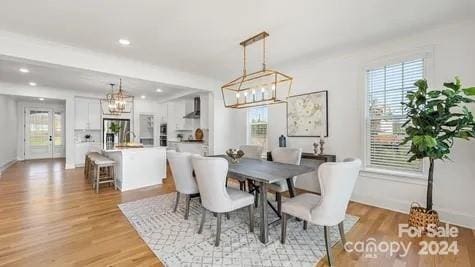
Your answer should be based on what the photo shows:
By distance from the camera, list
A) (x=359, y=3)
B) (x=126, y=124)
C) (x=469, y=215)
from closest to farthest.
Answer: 1. (x=359, y=3)
2. (x=469, y=215)
3. (x=126, y=124)

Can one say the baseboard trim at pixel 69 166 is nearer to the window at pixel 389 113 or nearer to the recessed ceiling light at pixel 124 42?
the recessed ceiling light at pixel 124 42

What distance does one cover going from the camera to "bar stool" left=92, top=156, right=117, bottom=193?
450cm

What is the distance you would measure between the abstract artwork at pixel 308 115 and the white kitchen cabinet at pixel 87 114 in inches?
265

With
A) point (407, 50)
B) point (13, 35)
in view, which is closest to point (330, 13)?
point (407, 50)

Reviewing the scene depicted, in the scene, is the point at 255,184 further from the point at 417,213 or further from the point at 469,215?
the point at 469,215

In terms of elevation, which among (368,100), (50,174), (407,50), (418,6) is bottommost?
(50,174)

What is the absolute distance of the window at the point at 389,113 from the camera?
3.25 meters

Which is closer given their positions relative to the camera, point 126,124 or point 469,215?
point 469,215

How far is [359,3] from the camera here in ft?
7.72

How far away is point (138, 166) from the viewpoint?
4.71 meters

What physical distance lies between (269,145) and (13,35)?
4528 millimetres

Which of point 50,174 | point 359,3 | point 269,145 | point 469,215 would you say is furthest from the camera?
point 50,174

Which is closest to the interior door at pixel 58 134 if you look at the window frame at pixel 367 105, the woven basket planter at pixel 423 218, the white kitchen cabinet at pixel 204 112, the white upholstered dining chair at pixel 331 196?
the white kitchen cabinet at pixel 204 112

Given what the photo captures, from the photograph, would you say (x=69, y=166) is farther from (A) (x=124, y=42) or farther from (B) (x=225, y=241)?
(B) (x=225, y=241)
